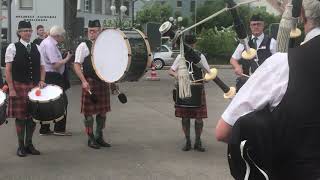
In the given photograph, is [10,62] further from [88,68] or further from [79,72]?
[88,68]

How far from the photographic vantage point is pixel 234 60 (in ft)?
19.2

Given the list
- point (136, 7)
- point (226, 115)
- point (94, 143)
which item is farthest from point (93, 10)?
point (226, 115)

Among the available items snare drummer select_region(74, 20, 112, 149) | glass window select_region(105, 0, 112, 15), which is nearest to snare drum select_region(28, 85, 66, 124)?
snare drummer select_region(74, 20, 112, 149)

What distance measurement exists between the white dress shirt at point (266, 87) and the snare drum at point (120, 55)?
14.3 ft

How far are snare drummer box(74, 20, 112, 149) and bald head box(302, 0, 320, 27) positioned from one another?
512 cm

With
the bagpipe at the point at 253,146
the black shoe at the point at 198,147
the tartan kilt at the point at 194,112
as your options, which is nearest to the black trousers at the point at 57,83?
the tartan kilt at the point at 194,112

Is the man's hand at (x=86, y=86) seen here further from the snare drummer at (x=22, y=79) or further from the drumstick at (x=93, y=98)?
the snare drummer at (x=22, y=79)

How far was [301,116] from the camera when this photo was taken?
1.82 metres

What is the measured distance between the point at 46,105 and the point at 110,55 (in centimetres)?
98

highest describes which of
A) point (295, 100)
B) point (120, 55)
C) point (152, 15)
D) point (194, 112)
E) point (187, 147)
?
point (152, 15)

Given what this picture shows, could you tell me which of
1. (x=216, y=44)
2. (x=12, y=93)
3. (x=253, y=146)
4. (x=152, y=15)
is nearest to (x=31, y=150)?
(x=12, y=93)

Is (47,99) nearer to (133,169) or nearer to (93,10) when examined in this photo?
(133,169)

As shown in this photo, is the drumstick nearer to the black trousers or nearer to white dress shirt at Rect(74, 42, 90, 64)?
white dress shirt at Rect(74, 42, 90, 64)

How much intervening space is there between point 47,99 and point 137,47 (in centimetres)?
126
